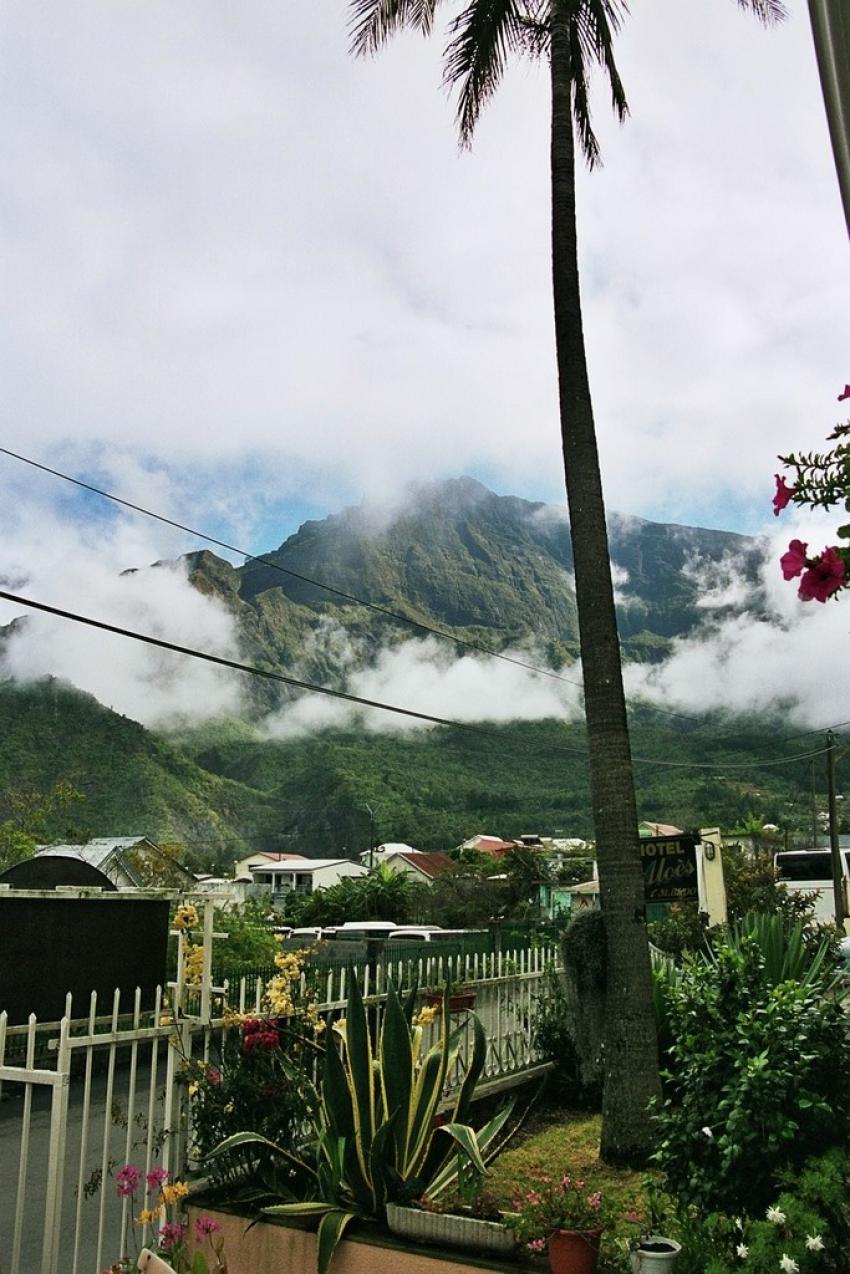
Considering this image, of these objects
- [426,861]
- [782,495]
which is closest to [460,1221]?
[782,495]

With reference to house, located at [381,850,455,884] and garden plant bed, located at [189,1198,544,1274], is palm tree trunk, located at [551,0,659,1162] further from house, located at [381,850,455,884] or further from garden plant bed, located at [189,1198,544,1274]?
house, located at [381,850,455,884]

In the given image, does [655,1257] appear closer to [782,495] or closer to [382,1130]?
[382,1130]

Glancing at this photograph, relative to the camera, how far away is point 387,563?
5866 inches

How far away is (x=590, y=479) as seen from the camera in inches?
305

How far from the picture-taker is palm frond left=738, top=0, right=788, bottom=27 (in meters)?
8.52

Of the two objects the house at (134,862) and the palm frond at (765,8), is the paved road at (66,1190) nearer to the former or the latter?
the palm frond at (765,8)

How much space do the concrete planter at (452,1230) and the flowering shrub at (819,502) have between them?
3.24 metres

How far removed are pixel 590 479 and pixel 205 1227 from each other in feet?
18.0

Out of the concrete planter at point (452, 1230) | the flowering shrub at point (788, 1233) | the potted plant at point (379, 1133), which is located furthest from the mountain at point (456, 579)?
the flowering shrub at point (788, 1233)

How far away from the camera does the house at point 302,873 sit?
7825cm

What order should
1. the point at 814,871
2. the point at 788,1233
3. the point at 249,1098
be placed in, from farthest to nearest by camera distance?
the point at 814,871, the point at 249,1098, the point at 788,1233

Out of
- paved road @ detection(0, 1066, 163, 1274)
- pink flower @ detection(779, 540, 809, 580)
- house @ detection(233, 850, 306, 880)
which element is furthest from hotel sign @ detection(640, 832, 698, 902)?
house @ detection(233, 850, 306, 880)

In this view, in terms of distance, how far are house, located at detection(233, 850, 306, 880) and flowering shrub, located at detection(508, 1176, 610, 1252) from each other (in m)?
Result: 75.4

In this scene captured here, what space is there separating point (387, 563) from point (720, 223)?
5523 inches
